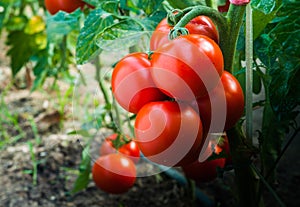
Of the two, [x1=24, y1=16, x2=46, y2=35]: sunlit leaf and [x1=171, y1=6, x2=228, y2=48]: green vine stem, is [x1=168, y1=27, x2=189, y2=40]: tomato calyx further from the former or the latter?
[x1=24, y1=16, x2=46, y2=35]: sunlit leaf

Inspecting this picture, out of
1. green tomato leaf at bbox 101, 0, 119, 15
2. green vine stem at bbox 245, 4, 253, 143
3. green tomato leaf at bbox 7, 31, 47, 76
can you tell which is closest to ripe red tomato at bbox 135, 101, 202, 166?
green vine stem at bbox 245, 4, 253, 143

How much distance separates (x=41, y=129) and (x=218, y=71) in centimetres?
99

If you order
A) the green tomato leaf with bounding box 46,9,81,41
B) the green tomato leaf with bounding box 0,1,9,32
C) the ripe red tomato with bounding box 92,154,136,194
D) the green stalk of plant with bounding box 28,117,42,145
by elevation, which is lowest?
the green stalk of plant with bounding box 28,117,42,145

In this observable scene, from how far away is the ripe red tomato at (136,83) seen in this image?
1.76ft

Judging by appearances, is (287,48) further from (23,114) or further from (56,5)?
(23,114)

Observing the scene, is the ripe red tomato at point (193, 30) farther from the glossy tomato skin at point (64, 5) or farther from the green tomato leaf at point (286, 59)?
the glossy tomato skin at point (64, 5)

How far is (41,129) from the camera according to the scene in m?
1.40

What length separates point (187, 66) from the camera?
1.62 ft

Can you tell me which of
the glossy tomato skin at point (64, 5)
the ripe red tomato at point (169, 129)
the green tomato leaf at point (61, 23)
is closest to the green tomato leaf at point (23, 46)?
the green tomato leaf at point (61, 23)

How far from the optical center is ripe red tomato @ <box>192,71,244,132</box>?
1.76ft

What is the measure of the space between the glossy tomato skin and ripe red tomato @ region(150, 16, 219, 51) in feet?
1.02

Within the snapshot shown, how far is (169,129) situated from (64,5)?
1.38 ft

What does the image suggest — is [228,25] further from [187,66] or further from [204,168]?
[204,168]

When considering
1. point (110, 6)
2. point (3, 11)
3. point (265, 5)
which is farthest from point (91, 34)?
point (3, 11)
